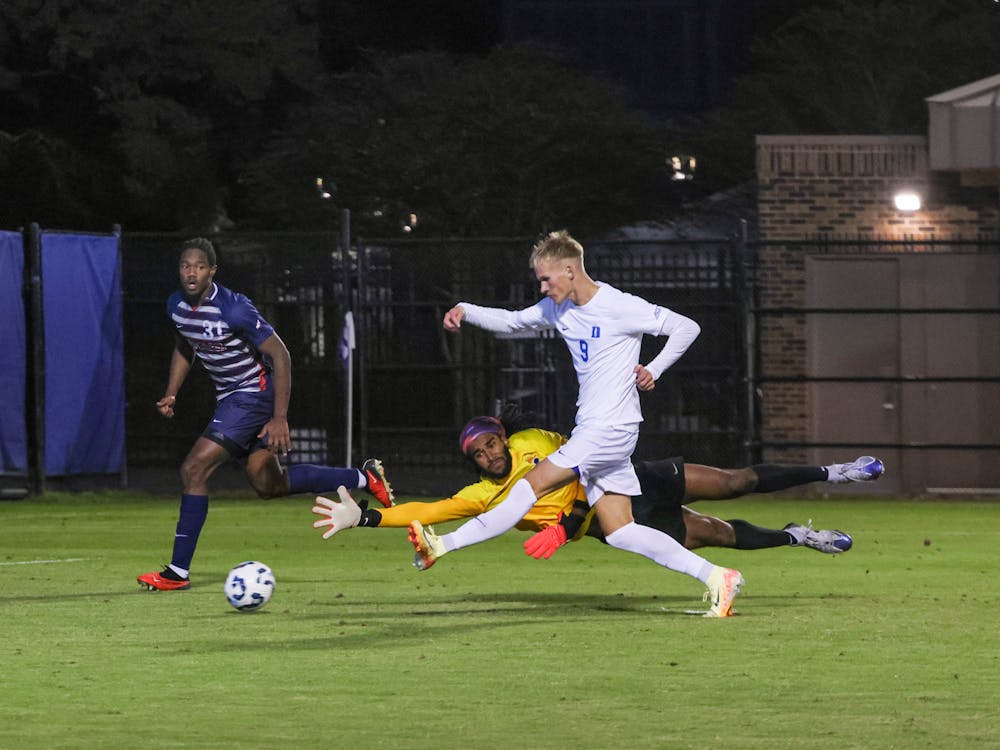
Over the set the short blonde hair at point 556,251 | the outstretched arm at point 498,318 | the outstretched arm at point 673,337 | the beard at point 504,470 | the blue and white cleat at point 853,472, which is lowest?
the blue and white cleat at point 853,472

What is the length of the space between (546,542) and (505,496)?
1.02 m

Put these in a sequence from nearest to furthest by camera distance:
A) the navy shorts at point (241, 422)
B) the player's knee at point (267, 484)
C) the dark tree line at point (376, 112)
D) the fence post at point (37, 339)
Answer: the navy shorts at point (241, 422)
the player's knee at point (267, 484)
the fence post at point (37, 339)
the dark tree line at point (376, 112)

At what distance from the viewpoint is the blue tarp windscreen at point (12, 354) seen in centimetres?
2170

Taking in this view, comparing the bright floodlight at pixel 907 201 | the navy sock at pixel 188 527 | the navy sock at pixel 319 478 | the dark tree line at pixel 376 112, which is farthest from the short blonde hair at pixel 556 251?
the dark tree line at pixel 376 112

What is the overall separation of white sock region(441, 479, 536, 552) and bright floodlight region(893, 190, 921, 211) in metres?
13.1

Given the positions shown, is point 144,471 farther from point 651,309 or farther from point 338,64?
point 338,64

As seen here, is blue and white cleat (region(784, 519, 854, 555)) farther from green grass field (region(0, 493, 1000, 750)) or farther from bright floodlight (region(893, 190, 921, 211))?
bright floodlight (region(893, 190, 921, 211))

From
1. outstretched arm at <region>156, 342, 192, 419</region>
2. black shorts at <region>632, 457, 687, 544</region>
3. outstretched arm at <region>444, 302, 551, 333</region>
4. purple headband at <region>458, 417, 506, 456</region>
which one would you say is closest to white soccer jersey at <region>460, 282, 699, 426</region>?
outstretched arm at <region>444, 302, 551, 333</region>

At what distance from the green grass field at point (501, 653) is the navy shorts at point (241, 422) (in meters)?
0.90

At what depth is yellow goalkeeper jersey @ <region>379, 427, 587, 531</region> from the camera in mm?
11602

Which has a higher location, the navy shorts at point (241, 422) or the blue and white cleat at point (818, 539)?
the navy shorts at point (241, 422)

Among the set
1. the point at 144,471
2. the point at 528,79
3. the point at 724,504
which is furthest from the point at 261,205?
the point at 724,504

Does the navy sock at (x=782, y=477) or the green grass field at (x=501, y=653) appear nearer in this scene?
the green grass field at (x=501, y=653)

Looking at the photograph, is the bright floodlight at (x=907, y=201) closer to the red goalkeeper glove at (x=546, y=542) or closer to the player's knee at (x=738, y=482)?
the player's knee at (x=738, y=482)
